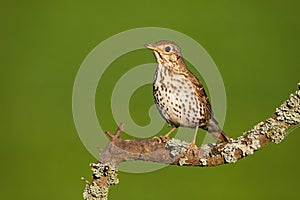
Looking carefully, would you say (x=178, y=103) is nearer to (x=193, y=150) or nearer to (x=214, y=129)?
(x=214, y=129)

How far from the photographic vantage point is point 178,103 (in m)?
2.83

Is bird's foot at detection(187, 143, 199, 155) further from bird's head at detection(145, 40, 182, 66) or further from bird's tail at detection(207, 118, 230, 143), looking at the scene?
bird's head at detection(145, 40, 182, 66)

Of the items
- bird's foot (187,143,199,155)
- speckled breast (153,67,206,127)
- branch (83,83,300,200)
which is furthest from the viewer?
speckled breast (153,67,206,127)

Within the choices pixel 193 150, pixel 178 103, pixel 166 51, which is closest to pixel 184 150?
pixel 193 150

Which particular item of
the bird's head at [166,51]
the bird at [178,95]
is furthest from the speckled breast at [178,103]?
the bird's head at [166,51]

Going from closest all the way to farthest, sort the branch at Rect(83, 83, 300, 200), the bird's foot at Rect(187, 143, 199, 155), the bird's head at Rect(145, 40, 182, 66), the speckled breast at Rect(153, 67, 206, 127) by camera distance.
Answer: the branch at Rect(83, 83, 300, 200)
the bird's foot at Rect(187, 143, 199, 155)
the speckled breast at Rect(153, 67, 206, 127)
the bird's head at Rect(145, 40, 182, 66)

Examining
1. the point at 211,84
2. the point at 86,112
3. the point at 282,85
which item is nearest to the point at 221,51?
the point at 282,85

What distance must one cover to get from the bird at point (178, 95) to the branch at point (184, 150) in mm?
414

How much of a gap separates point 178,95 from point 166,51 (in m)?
0.23

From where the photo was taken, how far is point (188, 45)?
320 cm

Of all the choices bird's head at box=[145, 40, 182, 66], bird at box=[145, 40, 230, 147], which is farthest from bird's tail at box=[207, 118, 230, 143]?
bird's head at box=[145, 40, 182, 66]

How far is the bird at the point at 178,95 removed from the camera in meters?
2.84

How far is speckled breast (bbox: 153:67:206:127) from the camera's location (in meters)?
2.83

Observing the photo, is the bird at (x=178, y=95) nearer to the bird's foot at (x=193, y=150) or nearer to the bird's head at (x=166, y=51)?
the bird's head at (x=166, y=51)
